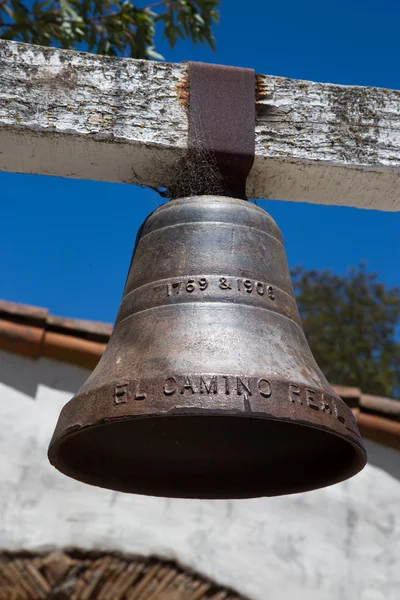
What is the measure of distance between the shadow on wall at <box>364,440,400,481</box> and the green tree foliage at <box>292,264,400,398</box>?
269 inches

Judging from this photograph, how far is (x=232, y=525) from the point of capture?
3781 mm

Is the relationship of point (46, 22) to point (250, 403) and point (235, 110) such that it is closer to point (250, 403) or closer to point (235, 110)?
point (235, 110)

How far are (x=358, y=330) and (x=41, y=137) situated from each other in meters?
10.1

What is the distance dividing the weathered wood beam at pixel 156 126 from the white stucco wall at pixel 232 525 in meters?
1.88

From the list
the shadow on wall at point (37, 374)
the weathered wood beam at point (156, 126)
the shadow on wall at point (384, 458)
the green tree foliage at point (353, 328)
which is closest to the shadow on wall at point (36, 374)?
the shadow on wall at point (37, 374)

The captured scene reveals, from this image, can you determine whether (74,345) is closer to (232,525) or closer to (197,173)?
(232,525)

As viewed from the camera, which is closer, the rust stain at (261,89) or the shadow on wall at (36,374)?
the rust stain at (261,89)

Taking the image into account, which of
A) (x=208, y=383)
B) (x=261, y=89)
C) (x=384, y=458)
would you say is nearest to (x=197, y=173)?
(x=261, y=89)

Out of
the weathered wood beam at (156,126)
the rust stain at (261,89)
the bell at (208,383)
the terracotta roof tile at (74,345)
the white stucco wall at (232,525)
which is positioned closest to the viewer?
the bell at (208,383)

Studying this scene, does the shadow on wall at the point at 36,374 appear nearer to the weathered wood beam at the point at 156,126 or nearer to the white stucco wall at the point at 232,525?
the white stucco wall at the point at 232,525

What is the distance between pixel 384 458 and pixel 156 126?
2.31 meters

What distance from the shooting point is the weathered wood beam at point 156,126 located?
2.22m

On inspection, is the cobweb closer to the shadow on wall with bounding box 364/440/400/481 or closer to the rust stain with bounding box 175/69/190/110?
the rust stain with bounding box 175/69/190/110

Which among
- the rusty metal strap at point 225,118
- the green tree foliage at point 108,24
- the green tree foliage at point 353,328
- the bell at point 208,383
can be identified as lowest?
the bell at point 208,383
